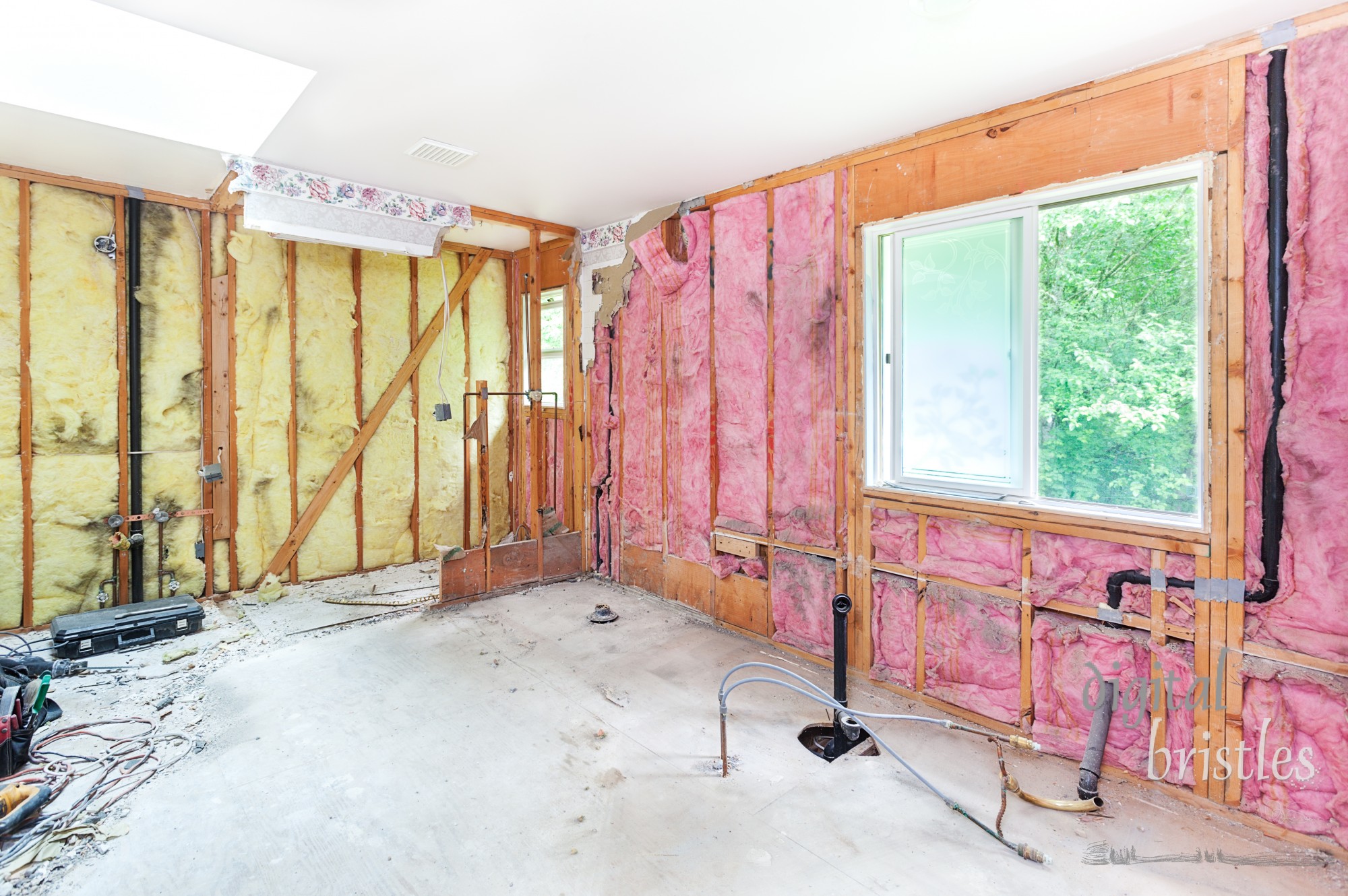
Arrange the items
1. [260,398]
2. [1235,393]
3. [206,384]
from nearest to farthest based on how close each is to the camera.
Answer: [1235,393] < [206,384] < [260,398]

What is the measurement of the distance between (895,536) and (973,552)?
0.36 metres

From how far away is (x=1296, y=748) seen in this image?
1960mm

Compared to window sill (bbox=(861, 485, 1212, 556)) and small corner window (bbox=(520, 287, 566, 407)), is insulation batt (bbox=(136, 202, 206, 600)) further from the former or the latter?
window sill (bbox=(861, 485, 1212, 556))

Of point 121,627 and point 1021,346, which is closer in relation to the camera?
point 1021,346

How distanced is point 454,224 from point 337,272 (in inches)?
44.9

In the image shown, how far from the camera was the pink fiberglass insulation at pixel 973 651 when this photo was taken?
2.55 m

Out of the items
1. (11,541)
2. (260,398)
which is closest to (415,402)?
(260,398)

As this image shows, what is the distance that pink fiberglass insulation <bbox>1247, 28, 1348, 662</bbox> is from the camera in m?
1.87

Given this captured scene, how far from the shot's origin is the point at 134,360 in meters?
3.79

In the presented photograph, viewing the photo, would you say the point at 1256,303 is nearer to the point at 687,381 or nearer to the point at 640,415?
the point at 687,381

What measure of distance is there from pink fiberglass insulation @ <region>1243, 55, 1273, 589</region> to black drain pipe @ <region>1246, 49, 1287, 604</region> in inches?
0.4

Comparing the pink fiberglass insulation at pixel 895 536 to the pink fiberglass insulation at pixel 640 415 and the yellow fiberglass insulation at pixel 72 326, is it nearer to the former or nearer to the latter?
the pink fiberglass insulation at pixel 640 415

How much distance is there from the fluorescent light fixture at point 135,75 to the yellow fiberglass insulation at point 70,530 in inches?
80.5

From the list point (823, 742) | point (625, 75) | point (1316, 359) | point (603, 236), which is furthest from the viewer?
point (603, 236)
